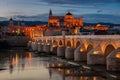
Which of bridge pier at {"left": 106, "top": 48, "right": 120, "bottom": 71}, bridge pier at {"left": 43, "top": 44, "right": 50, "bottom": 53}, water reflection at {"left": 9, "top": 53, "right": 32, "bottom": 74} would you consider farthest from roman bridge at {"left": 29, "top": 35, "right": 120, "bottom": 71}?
bridge pier at {"left": 43, "top": 44, "right": 50, "bottom": 53}

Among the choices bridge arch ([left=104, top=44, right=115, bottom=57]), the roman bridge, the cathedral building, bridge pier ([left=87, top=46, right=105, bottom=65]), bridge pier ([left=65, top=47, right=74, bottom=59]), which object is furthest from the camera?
the cathedral building

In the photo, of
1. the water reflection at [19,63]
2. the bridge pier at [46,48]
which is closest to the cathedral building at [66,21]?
the bridge pier at [46,48]

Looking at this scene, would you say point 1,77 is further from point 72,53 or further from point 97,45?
point 72,53

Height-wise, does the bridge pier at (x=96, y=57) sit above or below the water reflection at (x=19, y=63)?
above

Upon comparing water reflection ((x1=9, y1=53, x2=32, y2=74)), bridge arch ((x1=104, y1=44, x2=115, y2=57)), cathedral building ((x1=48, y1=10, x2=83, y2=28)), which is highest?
cathedral building ((x1=48, y1=10, x2=83, y2=28))

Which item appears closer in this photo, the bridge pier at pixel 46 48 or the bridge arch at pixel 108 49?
the bridge arch at pixel 108 49

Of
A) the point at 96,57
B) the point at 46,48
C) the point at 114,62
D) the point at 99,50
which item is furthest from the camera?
the point at 46,48

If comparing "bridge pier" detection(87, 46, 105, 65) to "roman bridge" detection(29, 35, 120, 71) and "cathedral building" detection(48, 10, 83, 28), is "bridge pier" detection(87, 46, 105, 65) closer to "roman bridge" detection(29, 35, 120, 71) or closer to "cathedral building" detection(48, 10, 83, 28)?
"roman bridge" detection(29, 35, 120, 71)

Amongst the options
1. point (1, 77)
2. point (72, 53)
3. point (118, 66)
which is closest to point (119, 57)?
point (118, 66)

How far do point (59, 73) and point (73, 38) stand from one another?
52.8 ft

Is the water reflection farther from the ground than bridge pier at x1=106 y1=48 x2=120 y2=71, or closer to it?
closer to it

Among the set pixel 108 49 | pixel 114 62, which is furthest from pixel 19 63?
pixel 114 62

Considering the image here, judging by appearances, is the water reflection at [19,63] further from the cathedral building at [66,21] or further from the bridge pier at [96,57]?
the cathedral building at [66,21]

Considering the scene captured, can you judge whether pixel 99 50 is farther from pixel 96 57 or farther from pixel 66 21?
pixel 66 21
